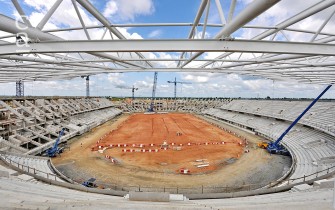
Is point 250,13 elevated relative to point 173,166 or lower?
elevated

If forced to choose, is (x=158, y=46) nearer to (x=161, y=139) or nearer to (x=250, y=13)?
(x=250, y=13)

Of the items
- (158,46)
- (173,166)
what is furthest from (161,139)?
(158,46)

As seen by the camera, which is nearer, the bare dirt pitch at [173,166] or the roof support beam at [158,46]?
the roof support beam at [158,46]

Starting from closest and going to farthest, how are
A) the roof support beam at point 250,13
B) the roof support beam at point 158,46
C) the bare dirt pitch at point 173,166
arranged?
1. the roof support beam at point 250,13
2. the roof support beam at point 158,46
3. the bare dirt pitch at point 173,166

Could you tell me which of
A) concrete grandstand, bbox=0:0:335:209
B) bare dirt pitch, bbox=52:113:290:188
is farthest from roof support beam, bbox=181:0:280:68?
bare dirt pitch, bbox=52:113:290:188

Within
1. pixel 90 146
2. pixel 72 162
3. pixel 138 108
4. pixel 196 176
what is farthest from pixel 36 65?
pixel 138 108

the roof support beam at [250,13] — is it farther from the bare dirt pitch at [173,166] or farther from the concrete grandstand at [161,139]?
the bare dirt pitch at [173,166]

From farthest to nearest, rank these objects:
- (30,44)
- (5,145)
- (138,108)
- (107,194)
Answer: (138,108), (5,145), (107,194), (30,44)

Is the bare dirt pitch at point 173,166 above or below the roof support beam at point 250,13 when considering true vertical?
below

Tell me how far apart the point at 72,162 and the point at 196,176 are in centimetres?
1272

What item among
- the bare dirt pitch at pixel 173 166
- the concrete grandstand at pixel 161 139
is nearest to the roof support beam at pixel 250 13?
the concrete grandstand at pixel 161 139

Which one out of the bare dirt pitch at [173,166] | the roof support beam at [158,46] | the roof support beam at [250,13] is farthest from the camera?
the bare dirt pitch at [173,166]

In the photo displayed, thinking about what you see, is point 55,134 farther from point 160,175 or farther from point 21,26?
point 21,26

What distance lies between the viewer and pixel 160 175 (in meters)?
18.2
